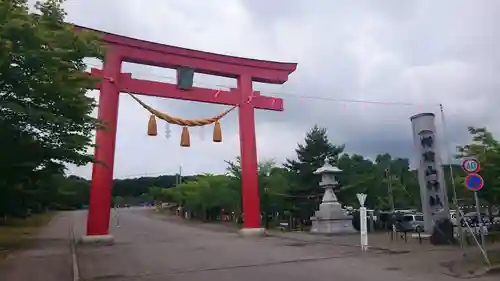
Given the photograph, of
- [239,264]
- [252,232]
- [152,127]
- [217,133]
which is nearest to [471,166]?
[239,264]

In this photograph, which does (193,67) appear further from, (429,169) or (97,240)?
(429,169)

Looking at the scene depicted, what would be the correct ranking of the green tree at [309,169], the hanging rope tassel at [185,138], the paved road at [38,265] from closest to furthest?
the paved road at [38,265] < the hanging rope tassel at [185,138] < the green tree at [309,169]

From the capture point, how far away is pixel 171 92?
19.7 m

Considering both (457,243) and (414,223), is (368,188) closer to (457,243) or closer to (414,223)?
(414,223)

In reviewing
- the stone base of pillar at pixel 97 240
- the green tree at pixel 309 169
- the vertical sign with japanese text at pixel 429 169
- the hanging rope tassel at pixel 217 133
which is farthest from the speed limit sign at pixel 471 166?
the green tree at pixel 309 169

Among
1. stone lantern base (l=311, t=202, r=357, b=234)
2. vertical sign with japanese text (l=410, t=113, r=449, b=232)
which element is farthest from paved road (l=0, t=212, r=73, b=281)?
vertical sign with japanese text (l=410, t=113, r=449, b=232)

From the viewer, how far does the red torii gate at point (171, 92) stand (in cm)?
1762

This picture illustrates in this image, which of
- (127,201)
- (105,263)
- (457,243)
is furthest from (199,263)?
(127,201)

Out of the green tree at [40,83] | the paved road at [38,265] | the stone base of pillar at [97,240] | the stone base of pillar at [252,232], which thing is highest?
the green tree at [40,83]

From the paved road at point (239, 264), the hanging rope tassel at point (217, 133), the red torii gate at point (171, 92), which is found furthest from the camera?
the hanging rope tassel at point (217, 133)

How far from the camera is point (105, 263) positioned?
12.4 metres

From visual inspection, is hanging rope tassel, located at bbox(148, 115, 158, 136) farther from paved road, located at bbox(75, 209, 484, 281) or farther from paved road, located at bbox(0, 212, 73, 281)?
paved road, located at bbox(0, 212, 73, 281)

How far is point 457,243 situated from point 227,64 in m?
12.6

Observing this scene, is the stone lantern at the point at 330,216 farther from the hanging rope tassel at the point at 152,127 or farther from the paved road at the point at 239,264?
the hanging rope tassel at the point at 152,127
